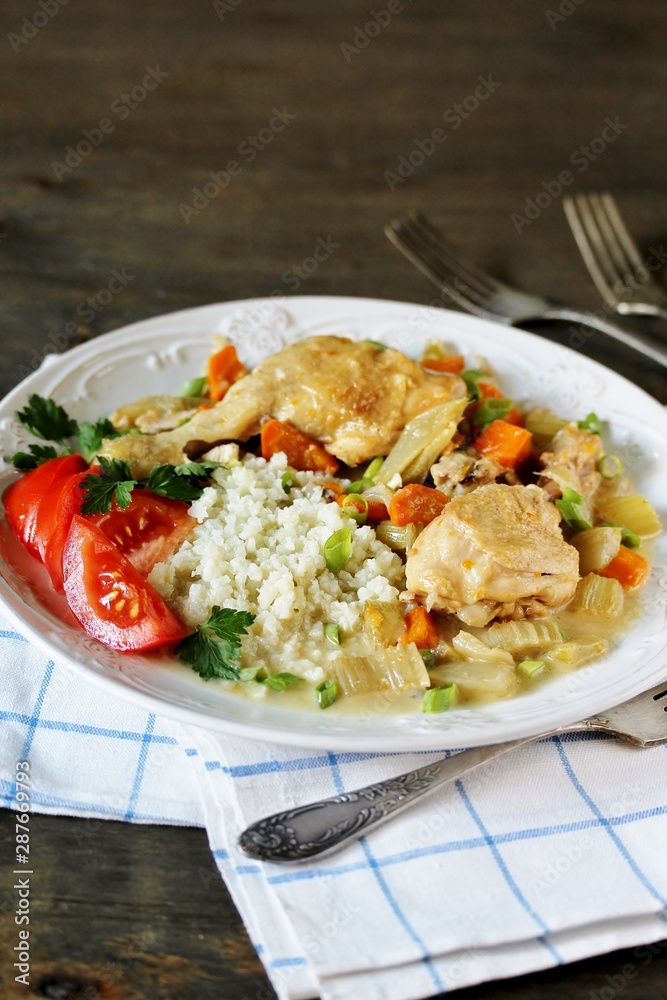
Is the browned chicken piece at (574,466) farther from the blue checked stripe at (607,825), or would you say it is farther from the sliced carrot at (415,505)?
the blue checked stripe at (607,825)

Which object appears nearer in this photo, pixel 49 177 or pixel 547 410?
pixel 547 410

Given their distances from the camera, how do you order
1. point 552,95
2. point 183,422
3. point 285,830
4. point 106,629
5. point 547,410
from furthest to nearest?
point 552,95
point 547,410
point 183,422
point 106,629
point 285,830

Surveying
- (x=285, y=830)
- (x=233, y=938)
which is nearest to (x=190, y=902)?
(x=233, y=938)

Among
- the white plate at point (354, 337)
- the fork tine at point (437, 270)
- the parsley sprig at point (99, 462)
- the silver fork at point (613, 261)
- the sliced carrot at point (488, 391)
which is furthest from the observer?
the silver fork at point (613, 261)

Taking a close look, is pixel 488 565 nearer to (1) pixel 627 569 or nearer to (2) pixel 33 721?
(1) pixel 627 569

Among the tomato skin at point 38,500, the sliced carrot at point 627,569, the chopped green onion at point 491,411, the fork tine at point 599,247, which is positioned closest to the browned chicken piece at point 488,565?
the sliced carrot at point 627,569

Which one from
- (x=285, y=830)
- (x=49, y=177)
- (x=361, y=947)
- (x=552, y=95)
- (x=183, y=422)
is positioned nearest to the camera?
(x=361, y=947)

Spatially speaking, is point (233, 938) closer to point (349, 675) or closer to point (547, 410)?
point (349, 675)

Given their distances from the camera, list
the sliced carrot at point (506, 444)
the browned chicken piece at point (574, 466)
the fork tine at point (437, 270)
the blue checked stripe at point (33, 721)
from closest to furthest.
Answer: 1. the blue checked stripe at point (33, 721)
2. the browned chicken piece at point (574, 466)
3. the sliced carrot at point (506, 444)
4. the fork tine at point (437, 270)
